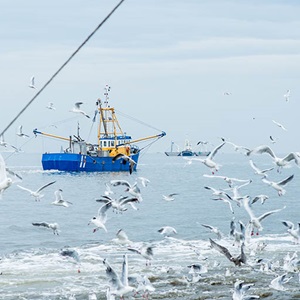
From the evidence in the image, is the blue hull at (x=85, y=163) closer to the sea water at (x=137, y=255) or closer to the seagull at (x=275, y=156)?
the sea water at (x=137, y=255)

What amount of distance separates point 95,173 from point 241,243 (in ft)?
248

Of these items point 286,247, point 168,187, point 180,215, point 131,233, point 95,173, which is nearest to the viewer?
point 286,247

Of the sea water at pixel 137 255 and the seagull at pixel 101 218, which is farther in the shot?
the seagull at pixel 101 218

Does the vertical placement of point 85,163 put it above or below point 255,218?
below

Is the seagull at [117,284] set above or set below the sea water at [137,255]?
above

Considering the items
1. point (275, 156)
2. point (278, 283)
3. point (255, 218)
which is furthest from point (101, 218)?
point (278, 283)

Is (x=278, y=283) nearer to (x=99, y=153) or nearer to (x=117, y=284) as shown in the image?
(x=117, y=284)

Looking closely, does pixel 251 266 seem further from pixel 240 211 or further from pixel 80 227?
pixel 240 211

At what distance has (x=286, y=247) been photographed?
2952 centimetres

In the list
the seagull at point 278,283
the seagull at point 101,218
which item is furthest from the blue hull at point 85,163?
A: the seagull at point 278,283

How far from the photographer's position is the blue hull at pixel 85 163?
95.5 meters

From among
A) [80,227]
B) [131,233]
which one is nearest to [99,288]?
[131,233]

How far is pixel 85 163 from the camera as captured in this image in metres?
96.4

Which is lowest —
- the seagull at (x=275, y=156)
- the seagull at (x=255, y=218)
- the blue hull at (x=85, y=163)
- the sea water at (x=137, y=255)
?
the blue hull at (x=85, y=163)
